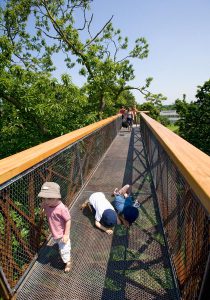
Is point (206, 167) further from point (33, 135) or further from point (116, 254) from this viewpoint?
point (33, 135)

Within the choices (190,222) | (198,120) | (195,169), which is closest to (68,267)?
(190,222)

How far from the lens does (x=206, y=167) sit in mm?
1767

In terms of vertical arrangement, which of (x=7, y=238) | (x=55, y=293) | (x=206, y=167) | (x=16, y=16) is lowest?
(x=55, y=293)

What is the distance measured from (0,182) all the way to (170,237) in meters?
2.06

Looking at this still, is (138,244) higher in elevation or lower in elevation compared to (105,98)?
lower

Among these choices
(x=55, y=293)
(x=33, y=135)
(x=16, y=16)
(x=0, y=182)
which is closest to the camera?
(x=0, y=182)

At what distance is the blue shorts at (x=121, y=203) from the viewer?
3.80 meters

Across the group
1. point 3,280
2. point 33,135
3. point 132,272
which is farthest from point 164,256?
point 33,135

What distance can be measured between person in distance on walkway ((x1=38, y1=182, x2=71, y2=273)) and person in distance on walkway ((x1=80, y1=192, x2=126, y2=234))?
2.48ft

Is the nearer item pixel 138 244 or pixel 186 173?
pixel 186 173

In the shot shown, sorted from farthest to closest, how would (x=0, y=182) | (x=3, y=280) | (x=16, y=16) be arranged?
1. (x=16, y=16)
2. (x=3, y=280)
3. (x=0, y=182)

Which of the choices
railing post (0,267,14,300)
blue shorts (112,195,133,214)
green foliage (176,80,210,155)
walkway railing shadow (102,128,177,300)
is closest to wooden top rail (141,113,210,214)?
walkway railing shadow (102,128,177,300)

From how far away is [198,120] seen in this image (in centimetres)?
2577

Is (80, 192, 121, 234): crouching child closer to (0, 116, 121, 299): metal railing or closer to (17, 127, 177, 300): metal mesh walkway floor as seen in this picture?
(17, 127, 177, 300): metal mesh walkway floor
